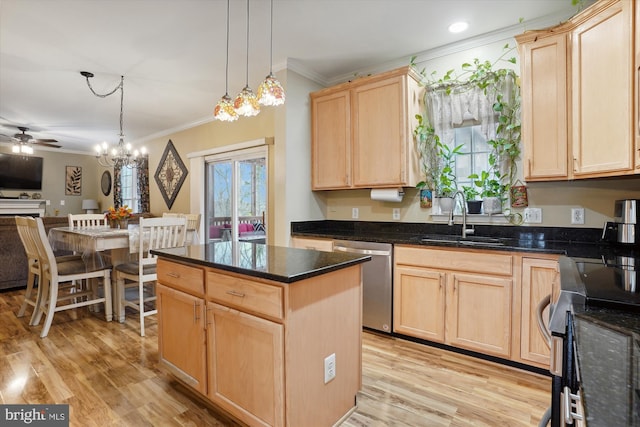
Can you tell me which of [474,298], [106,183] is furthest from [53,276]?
[106,183]

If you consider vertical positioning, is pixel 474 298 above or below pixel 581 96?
below

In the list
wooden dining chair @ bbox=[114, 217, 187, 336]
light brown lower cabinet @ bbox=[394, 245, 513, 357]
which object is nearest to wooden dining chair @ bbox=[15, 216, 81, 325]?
wooden dining chair @ bbox=[114, 217, 187, 336]

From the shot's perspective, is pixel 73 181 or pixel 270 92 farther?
pixel 73 181

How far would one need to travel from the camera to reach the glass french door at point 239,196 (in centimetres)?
455

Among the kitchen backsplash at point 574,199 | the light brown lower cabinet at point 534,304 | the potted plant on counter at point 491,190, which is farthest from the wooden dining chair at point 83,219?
the light brown lower cabinet at point 534,304

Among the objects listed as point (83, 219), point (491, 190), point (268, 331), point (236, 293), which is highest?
point (491, 190)

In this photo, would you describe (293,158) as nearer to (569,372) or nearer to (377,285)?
Answer: (377,285)

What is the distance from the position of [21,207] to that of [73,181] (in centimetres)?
120

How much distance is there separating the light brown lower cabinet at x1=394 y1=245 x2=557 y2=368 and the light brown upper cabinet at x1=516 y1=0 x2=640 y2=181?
692 millimetres

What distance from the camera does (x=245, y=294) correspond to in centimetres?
153

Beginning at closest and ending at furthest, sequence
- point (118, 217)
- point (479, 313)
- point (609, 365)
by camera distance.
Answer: point (609, 365) < point (479, 313) < point (118, 217)

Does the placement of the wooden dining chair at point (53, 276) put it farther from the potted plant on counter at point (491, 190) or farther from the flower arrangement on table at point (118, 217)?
the potted plant on counter at point (491, 190)

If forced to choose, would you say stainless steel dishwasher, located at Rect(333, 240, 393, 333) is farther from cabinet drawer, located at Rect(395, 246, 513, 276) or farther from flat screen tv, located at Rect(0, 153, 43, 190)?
flat screen tv, located at Rect(0, 153, 43, 190)

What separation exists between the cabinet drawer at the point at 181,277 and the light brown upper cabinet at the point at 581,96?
7.79 feet
